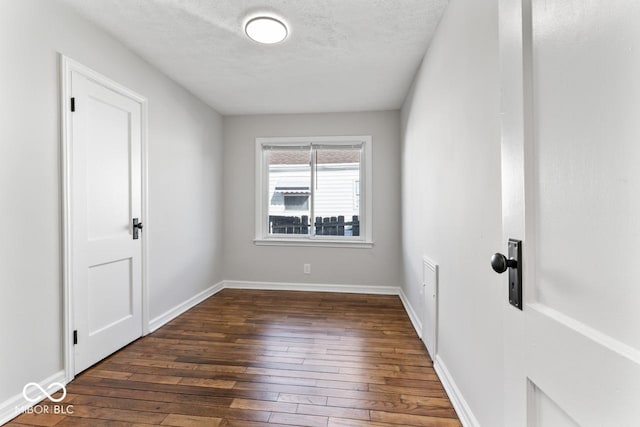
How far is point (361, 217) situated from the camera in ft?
13.5

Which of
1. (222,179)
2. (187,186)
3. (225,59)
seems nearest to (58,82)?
(225,59)

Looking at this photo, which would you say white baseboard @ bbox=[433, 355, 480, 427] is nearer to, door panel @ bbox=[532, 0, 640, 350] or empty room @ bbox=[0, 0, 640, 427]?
empty room @ bbox=[0, 0, 640, 427]

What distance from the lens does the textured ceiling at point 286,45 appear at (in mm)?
1976

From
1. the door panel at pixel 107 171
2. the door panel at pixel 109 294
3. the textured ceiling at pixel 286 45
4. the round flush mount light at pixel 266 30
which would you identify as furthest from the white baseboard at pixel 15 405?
the round flush mount light at pixel 266 30

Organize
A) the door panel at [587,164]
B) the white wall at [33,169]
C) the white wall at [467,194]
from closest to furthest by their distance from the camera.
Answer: the door panel at [587,164]
the white wall at [467,194]
the white wall at [33,169]

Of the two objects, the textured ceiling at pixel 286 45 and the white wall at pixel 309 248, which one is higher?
the textured ceiling at pixel 286 45

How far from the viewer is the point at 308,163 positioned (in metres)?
4.22

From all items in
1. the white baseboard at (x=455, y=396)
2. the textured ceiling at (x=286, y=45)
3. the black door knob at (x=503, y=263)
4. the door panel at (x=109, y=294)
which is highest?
the textured ceiling at (x=286, y=45)

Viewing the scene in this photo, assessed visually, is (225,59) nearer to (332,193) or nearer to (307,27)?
(307,27)

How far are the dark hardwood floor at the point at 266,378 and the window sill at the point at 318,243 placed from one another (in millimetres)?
1127

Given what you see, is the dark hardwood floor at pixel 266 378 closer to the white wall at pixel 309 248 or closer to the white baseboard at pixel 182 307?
the white baseboard at pixel 182 307

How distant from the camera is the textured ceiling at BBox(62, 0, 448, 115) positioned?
1.98 meters

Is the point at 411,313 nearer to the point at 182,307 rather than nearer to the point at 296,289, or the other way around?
the point at 296,289

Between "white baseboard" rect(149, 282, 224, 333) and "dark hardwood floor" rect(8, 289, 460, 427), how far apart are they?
76mm
